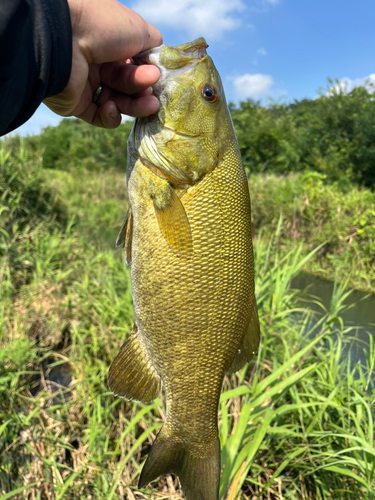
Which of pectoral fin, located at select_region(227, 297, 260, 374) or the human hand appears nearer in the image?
the human hand

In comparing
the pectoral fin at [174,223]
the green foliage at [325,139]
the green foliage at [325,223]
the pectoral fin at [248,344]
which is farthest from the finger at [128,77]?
the green foliage at [325,139]

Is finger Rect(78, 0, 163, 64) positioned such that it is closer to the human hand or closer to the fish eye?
the human hand

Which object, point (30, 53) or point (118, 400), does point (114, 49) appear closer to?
point (30, 53)

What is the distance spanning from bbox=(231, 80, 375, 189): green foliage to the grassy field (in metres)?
13.9

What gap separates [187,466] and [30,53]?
59.1 inches

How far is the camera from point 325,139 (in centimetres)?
2158

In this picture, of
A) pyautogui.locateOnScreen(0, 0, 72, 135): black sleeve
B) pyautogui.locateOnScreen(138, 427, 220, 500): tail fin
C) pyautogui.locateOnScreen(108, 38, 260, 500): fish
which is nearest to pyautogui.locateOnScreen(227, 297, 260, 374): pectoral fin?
pyautogui.locateOnScreen(108, 38, 260, 500): fish

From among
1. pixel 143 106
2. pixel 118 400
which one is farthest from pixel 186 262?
pixel 118 400

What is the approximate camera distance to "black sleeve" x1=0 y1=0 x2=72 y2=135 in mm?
971

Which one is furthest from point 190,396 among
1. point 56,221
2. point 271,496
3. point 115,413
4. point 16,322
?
point 56,221

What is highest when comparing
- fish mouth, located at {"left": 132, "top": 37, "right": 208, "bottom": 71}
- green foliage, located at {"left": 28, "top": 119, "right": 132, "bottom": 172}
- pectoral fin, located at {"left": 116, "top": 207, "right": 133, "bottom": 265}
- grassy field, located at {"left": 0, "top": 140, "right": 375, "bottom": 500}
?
green foliage, located at {"left": 28, "top": 119, "right": 132, "bottom": 172}

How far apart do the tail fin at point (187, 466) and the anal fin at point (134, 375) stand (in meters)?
0.16

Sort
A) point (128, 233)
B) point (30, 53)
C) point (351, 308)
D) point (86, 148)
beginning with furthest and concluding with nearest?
point (86, 148), point (351, 308), point (128, 233), point (30, 53)

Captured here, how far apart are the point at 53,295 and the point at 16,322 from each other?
32.7 inches
